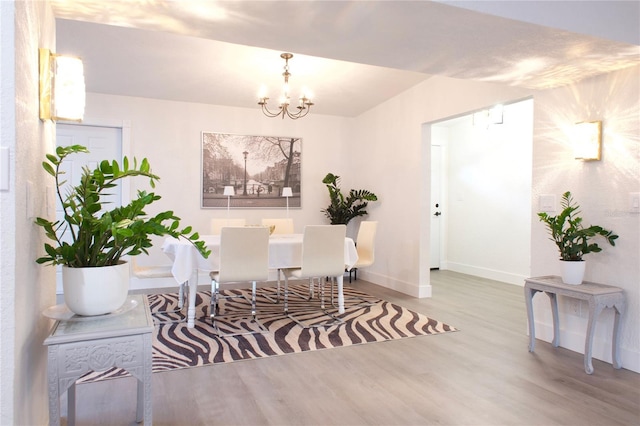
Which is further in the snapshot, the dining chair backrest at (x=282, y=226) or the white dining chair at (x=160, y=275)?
the dining chair backrest at (x=282, y=226)

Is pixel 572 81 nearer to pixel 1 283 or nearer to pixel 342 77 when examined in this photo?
pixel 342 77

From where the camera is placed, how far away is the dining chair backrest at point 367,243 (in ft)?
16.6

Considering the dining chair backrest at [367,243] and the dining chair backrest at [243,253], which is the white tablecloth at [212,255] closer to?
the dining chair backrest at [243,253]

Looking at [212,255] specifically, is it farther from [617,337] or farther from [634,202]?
[634,202]

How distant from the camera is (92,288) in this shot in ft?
5.52

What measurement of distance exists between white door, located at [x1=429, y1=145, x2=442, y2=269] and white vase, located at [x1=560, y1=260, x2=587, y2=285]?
443 centimetres

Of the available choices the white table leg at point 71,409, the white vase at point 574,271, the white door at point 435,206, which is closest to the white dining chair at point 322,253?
the white vase at point 574,271

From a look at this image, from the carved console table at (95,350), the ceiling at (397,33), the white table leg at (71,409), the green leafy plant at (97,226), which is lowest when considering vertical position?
the white table leg at (71,409)

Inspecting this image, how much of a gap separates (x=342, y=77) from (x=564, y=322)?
10.8ft

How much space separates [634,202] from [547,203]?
2.28ft

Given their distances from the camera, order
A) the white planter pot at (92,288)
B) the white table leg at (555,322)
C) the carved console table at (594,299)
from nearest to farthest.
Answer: the white planter pot at (92,288) → the carved console table at (594,299) → the white table leg at (555,322)

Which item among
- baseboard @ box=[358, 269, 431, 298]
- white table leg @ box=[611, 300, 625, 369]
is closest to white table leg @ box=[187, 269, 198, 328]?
baseboard @ box=[358, 269, 431, 298]

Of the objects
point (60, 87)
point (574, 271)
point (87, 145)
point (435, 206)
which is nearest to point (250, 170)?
point (87, 145)

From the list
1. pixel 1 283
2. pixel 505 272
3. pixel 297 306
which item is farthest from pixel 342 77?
pixel 1 283
